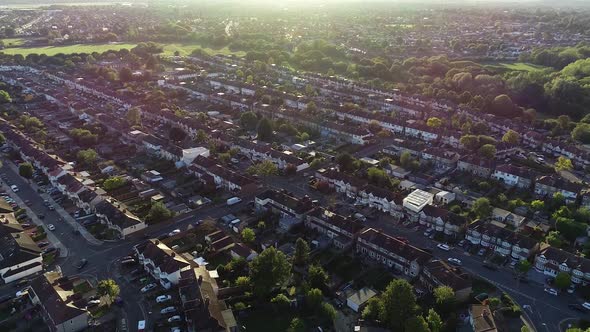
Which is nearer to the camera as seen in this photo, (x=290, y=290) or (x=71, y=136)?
(x=290, y=290)

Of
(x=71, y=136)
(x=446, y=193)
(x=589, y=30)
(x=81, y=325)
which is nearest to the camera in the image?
(x=81, y=325)

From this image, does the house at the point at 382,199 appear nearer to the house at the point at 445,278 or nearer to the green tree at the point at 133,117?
the house at the point at 445,278

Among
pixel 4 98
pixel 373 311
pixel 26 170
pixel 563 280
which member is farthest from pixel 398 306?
pixel 4 98

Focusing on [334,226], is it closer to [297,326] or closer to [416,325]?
[297,326]

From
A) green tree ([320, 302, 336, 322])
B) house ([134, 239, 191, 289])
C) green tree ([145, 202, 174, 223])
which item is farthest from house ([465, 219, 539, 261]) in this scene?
green tree ([145, 202, 174, 223])

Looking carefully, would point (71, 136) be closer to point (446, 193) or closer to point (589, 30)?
point (446, 193)

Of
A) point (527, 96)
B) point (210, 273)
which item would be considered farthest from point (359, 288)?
point (527, 96)
